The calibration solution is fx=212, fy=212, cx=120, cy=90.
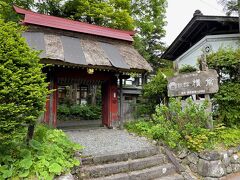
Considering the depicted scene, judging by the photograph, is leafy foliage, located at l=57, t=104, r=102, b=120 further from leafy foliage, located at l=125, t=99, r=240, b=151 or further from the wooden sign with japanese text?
leafy foliage, located at l=125, t=99, r=240, b=151

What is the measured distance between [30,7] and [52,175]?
52.7 ft

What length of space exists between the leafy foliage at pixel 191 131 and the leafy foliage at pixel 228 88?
0.45m

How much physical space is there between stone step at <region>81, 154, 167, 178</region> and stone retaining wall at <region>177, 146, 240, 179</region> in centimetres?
71

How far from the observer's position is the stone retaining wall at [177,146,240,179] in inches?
218

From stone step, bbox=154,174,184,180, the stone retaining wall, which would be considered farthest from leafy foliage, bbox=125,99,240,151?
stone step, bbox=154,174,184,180

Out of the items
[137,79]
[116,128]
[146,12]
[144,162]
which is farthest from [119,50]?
[137,79]

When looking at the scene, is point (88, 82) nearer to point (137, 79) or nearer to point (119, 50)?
point (119, 50)

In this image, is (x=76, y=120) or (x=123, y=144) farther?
(x=76, y=120)

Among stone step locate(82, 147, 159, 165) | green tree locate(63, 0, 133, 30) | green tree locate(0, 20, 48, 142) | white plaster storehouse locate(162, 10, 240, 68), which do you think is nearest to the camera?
green tree locate(0, 20, 48, 142)

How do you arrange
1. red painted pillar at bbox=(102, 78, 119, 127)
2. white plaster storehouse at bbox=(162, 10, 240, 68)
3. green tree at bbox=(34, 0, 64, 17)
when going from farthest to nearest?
green tree at bbox=(34, 0, 64, 17), white plaster storehouse at bbox=(162, 10, 240, 68), red painted pillar at bbox=(102, 78, 119, 127)

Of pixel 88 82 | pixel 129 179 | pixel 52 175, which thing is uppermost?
pixel 88 82

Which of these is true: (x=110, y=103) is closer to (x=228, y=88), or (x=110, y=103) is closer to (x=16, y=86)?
(x=228, y=88)

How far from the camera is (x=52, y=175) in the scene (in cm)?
400

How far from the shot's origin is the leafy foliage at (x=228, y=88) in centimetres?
696
